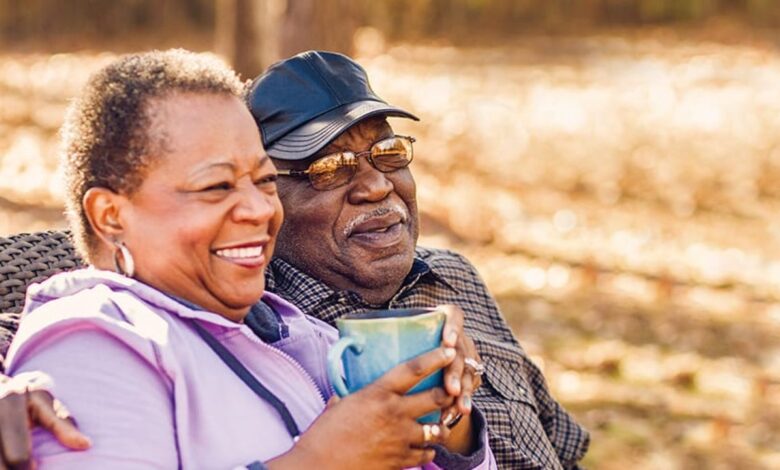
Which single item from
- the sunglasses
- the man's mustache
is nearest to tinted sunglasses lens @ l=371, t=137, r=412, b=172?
the sunglasses

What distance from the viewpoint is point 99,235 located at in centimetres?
236

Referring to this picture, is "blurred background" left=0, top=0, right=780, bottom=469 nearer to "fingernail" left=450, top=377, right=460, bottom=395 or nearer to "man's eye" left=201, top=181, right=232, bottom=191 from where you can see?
"man's eye" left=201, top=181, right=232, bottom=191

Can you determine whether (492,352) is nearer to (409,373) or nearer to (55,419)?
(409,373)

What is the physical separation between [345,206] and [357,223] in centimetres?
6

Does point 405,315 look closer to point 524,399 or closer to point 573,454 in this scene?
point 524,399

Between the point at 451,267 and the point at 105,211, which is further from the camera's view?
the point at 451,267

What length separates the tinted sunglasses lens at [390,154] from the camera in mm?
3281

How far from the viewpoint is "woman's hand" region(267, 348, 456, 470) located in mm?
2174

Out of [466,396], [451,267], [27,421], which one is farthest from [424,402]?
[451,267]

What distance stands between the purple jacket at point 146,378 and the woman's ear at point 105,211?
0.08 metres

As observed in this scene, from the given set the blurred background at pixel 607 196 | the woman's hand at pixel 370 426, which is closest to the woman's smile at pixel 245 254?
the woman's hand at pixel 370 426

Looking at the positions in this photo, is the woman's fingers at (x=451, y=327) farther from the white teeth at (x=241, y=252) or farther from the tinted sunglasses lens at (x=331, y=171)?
the tinted sunglasses lens at (x=331, y=171)

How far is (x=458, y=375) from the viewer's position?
2303 millimetres

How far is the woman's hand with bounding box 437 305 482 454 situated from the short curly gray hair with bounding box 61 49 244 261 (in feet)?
2.01
